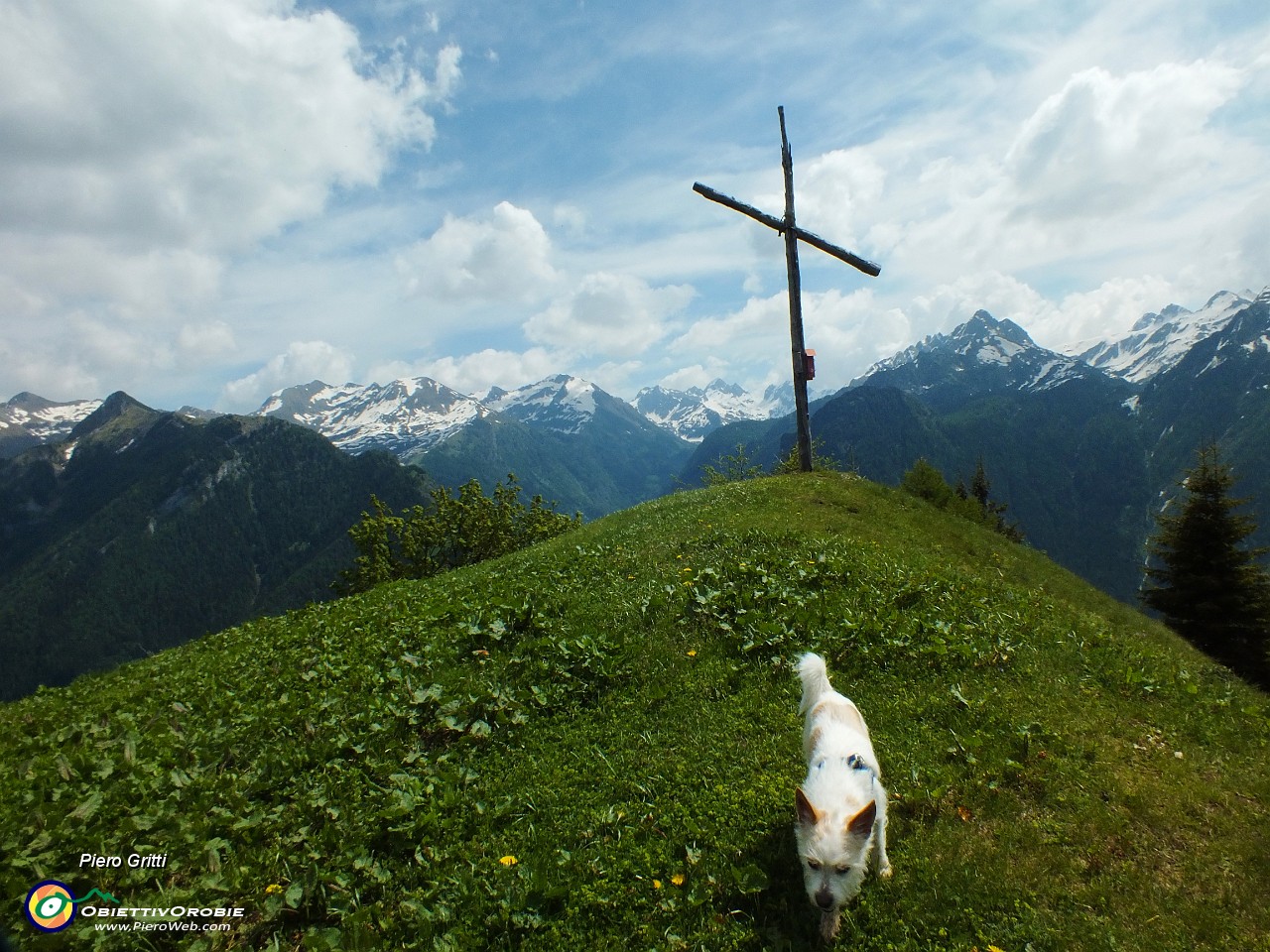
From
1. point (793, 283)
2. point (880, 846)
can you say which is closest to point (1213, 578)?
point (793, 283)

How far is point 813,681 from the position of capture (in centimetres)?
846

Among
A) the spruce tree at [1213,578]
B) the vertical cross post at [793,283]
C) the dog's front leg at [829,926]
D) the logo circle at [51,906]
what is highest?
the vertical cross post at [793,283]

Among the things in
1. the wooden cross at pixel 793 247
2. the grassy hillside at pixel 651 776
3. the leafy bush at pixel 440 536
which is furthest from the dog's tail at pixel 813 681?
the leafy bush at pixel 440 536

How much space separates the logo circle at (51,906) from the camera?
625 cm

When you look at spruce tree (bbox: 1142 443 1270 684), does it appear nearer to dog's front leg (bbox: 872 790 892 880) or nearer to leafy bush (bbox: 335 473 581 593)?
dog's front leg (bbox: 872 790 892 880)

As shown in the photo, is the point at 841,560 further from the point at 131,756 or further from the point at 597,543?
the point at 131,756

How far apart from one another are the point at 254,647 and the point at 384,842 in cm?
957

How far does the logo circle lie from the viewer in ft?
20.5

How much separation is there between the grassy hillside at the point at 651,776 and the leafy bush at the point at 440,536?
4446cm

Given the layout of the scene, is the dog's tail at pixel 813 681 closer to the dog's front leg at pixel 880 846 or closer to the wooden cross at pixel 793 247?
the dog's front leg at pixel 880 846

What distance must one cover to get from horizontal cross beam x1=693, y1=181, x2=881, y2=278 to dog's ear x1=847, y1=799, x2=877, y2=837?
2237 cm

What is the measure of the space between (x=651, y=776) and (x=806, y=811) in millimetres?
3184

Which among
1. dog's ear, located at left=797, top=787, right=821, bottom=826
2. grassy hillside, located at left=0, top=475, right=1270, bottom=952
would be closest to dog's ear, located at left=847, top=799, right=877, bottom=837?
dog's ear, located at left=797, top=787, right=821, bottom=826

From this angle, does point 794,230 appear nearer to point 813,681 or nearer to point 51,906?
point 813,681
